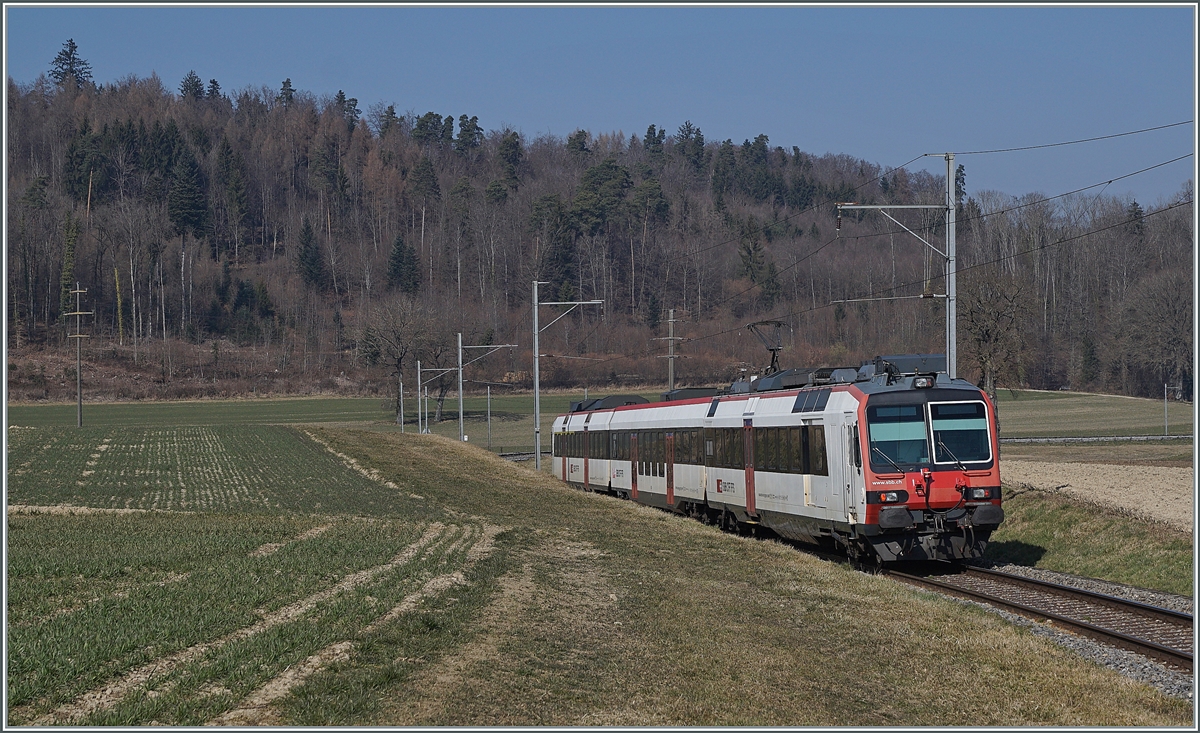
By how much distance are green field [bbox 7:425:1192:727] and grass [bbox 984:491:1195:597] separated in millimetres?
4942

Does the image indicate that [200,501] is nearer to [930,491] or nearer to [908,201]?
[930,491]

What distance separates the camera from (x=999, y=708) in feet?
30.0

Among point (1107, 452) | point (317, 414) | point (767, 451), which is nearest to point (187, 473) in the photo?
point (767, 451)

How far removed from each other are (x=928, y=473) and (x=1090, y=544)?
5.61 meters

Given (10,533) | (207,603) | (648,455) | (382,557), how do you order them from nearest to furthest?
(207,603), (382,557), (10,533), (648,455)

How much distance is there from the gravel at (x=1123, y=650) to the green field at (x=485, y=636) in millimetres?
565

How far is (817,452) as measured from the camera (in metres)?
19.8

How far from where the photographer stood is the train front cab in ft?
59.1

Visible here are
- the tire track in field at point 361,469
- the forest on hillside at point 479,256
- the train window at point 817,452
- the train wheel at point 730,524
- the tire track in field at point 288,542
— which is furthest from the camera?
the forest on hillside at point 479,256

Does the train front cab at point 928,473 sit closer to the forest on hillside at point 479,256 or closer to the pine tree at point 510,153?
the forest on hillside at point 479,256

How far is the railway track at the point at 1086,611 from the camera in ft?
41.5

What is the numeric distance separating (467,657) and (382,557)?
603cm

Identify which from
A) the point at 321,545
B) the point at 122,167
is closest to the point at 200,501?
the point at 321,545

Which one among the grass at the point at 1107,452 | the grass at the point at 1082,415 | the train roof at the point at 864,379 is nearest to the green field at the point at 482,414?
the grass at the point at 1082,415
